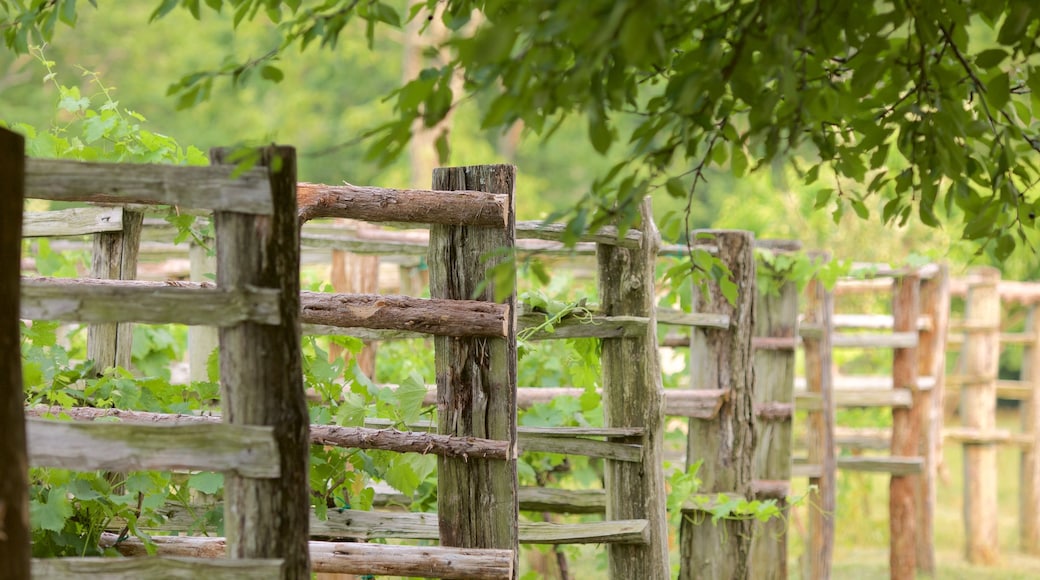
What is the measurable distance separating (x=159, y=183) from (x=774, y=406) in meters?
4.25

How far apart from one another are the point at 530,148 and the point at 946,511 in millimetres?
10859

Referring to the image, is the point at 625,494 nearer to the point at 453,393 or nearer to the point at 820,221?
the point at 453,393

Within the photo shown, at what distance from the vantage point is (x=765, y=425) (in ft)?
19.7

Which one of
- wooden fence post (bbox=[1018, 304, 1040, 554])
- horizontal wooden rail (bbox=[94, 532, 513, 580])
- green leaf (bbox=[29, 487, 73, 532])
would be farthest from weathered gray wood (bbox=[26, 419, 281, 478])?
wooden fence post (bbox=[1018, 304, 1040, 554])

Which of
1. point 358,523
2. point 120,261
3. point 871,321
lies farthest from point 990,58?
point 871,321

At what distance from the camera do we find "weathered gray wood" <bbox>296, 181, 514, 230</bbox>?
3.39 m

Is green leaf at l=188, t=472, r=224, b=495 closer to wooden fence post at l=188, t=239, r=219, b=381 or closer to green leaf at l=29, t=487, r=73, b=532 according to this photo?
green leaf at l=29, t=487, r=73, b=532

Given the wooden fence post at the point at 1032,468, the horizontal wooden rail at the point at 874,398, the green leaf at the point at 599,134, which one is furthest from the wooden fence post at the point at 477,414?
the wooden fence post at the point at 1032,468

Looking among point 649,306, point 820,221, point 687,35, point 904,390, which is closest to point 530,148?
point 820,221

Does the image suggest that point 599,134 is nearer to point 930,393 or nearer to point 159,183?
point 159,183

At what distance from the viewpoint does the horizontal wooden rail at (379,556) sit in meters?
3.24

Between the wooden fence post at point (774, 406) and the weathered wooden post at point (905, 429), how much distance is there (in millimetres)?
2113

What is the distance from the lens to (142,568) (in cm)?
241

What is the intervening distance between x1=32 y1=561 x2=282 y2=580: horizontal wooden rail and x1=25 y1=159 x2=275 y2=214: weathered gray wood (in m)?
0.76
